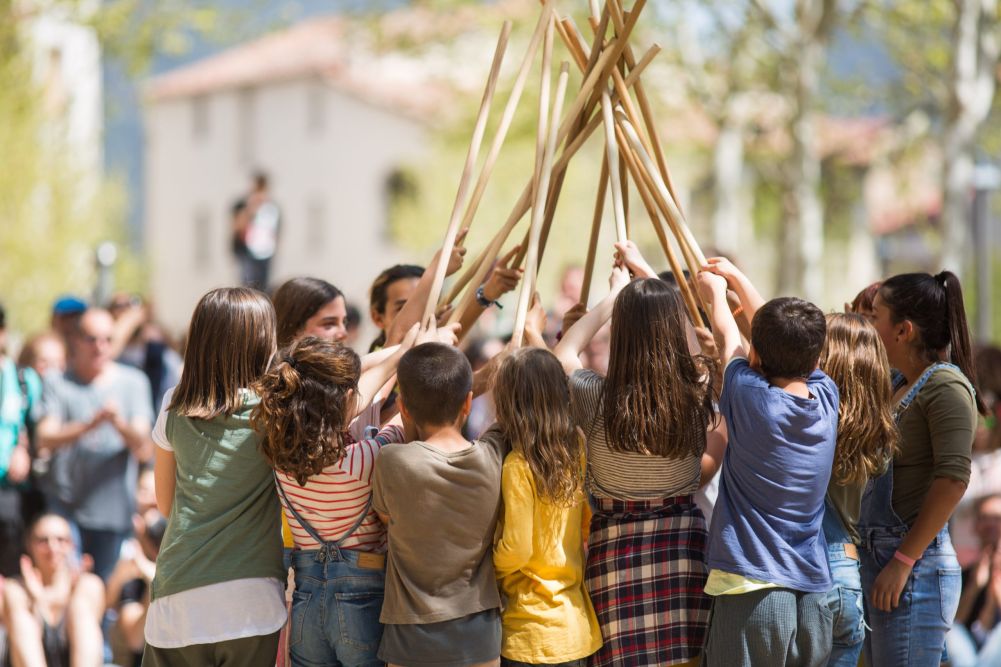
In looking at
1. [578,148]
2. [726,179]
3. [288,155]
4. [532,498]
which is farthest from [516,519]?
[288,155]

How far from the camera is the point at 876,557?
152 inches

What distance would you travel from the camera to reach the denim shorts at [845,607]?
3.58 metres

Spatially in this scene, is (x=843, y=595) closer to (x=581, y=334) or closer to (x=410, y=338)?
(x=581, y=334)

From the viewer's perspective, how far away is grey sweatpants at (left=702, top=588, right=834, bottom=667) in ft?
11.2

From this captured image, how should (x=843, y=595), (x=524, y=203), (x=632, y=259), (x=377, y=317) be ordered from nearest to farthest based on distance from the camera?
(x=843, y=595)
(x=632, y=259)
(x=524, y=203)
(x=377, y=317)

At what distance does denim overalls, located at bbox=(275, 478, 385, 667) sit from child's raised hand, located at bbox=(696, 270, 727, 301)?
1256mm

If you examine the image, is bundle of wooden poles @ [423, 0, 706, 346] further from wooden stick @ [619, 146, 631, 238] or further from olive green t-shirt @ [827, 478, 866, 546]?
olive green t-shirt @ [827, 478, 866, 546]

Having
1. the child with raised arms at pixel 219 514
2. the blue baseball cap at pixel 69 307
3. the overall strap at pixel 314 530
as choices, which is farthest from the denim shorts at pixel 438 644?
the blue baseball cap at pixel 69 307

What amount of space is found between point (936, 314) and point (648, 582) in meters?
1.32

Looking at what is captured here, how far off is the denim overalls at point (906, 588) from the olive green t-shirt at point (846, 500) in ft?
0.44

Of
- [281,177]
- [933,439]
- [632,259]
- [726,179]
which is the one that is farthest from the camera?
[281,177]

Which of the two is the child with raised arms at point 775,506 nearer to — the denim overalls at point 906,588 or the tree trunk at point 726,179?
the denim overalls at point 906,588

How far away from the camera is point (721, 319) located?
372cm

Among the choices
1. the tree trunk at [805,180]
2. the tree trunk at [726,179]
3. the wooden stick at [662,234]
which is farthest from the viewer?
the tree trunk at [726,179]
